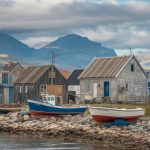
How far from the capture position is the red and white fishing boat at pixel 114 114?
43031mm

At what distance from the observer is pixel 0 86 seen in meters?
82.1

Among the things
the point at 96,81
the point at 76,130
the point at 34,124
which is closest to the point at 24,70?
the point at 96,81

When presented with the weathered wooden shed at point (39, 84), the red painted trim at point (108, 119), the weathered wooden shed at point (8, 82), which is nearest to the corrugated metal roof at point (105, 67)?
the weathered wooden shed at point (39, 84)

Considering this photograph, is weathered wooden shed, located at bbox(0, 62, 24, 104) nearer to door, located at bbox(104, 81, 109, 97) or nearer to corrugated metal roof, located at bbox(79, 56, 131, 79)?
corrugated metal roof, located at bbox(79, 56, 131, 79)

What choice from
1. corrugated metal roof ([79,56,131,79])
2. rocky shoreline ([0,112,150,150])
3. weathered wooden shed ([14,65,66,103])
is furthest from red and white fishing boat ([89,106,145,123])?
weathered wooden shed ([14,65,66,103])

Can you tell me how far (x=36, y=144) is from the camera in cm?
3972

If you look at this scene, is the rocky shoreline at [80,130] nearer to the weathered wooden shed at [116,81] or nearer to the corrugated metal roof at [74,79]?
the weathered wooden shed at [116,81]

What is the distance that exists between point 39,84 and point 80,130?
32319 mm

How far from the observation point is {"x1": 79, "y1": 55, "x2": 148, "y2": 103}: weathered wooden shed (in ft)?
212

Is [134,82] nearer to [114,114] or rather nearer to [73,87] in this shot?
[73,87]

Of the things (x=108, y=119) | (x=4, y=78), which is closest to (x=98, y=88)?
(x=4, y=78)

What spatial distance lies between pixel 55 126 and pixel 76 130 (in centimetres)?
342

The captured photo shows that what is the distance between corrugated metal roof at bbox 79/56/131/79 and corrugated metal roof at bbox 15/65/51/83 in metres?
7.81

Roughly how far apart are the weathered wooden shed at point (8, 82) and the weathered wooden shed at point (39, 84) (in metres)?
4.37
